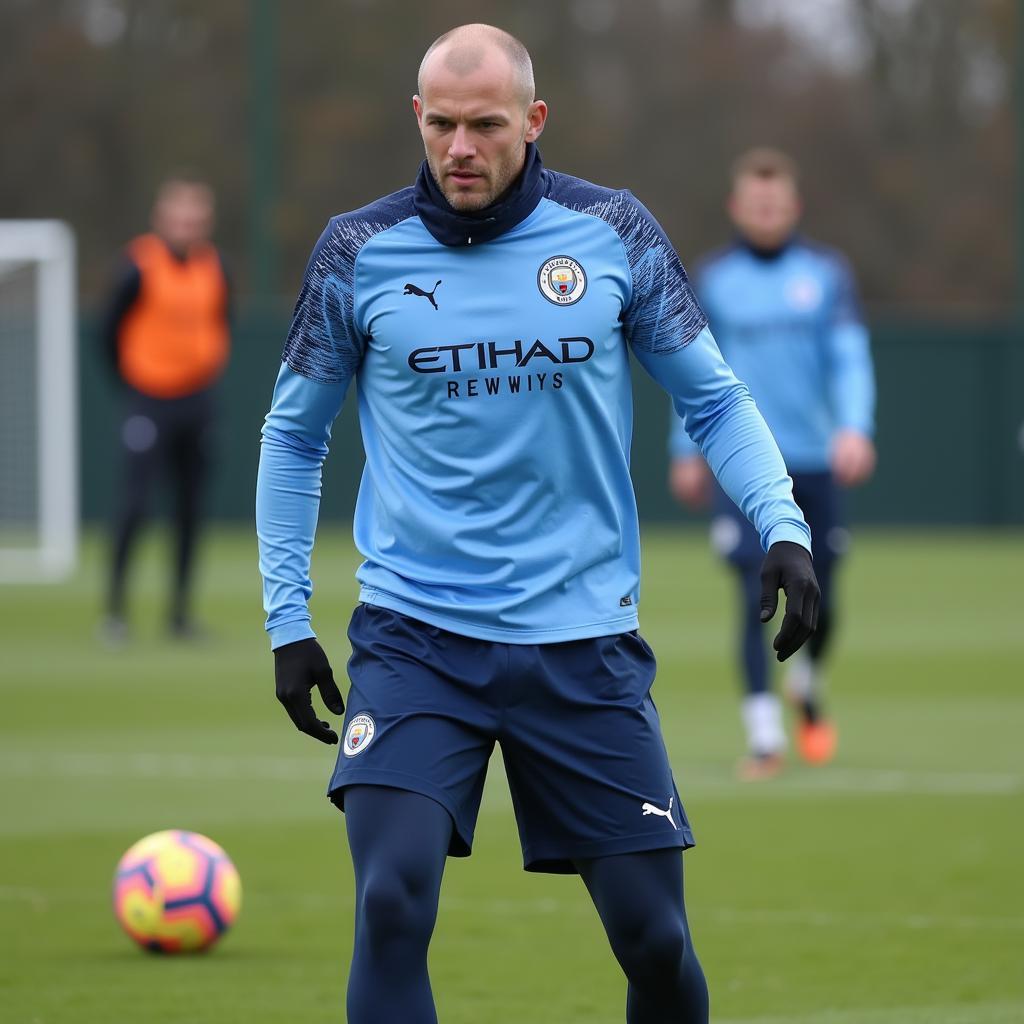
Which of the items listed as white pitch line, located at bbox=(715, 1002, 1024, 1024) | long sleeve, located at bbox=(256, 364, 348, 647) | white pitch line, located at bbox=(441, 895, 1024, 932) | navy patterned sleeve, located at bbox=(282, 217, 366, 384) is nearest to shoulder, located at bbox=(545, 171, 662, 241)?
navy patterned sleeve, located at bbox=(282, 217, 366, 384)

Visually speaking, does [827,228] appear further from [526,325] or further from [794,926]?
[526,325]

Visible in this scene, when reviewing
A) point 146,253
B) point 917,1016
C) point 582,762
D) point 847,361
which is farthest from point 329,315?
point 146,253

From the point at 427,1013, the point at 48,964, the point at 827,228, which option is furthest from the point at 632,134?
the point at 427,1013

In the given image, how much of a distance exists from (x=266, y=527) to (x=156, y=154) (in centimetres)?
2346

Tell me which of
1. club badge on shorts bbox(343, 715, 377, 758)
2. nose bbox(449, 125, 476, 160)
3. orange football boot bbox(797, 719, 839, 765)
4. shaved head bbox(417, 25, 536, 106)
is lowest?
orange football boot bbox(797, 719, 839, 765)

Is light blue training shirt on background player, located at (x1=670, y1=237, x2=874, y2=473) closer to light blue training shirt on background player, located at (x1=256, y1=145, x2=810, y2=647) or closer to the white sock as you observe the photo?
the white sock

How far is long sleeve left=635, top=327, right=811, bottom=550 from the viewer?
4.53m

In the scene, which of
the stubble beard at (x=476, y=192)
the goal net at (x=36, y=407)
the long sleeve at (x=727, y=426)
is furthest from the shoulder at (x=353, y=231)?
the goal net at (x=36, y=407)

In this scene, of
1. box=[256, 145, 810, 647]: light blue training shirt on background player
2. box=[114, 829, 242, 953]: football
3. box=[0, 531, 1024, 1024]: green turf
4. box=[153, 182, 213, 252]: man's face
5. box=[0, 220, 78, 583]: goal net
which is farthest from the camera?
box=[0, 220, 78, 583]: goal net

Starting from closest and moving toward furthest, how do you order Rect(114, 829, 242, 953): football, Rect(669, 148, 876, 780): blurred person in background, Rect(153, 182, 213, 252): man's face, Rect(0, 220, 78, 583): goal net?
Rect(114, 829, 242, 953): football
Rect(669, 148, 876, 780): blurred person in background
Rect(153, 182, 213, 252): man's face
Rect(0, 220, 78, 583): goal net

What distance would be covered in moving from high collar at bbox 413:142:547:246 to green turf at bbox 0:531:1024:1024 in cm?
→ 218

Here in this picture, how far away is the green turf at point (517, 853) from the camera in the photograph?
598 centimetres

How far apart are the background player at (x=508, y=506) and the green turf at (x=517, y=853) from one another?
1.49 m

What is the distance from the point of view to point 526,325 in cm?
438
